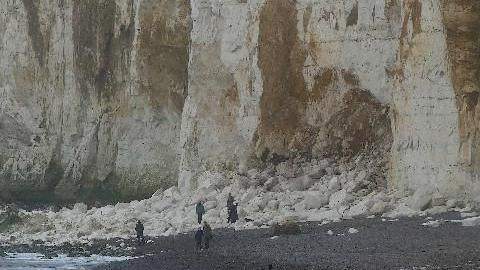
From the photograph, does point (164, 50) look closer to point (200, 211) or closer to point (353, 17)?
point (353, 17)

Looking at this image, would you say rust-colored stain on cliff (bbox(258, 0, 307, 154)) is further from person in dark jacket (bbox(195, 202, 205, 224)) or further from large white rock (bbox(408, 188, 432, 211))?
large white rock (bbox(408, 188, 432, 211))

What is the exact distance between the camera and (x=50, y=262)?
66.0 ft

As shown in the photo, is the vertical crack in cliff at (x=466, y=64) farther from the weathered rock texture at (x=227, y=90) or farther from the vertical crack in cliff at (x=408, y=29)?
the vertical crack in cliff at (x=408, y=29)

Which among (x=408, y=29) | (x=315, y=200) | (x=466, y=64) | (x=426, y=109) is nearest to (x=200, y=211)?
(x=315, y=200)

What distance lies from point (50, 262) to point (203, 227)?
10.8 ft

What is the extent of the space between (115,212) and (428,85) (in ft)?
36.5

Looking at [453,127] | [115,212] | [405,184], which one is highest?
[453,127]

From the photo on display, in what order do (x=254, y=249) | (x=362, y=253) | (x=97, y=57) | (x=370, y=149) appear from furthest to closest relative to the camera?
(x=97, y=57), (x=370, y=149), (x=254, y=249), (x=362, y=253)

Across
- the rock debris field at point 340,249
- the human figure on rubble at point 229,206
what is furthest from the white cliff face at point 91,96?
the rock debris field at point 340,249

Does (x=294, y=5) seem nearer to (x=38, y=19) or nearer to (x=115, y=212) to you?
(x=115, y=212)

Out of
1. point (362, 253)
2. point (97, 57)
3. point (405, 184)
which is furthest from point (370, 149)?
point (97, 57)

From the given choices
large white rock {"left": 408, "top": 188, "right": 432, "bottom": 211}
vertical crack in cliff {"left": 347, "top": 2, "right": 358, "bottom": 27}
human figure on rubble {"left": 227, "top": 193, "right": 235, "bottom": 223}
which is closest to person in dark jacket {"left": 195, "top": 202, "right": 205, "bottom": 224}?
human figure on rubble {"left": 227, "top": 193, "right": 235, "bottom": 223}

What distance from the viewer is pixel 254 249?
17.5 metres

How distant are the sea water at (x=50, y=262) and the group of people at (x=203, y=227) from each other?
1.49 meters
